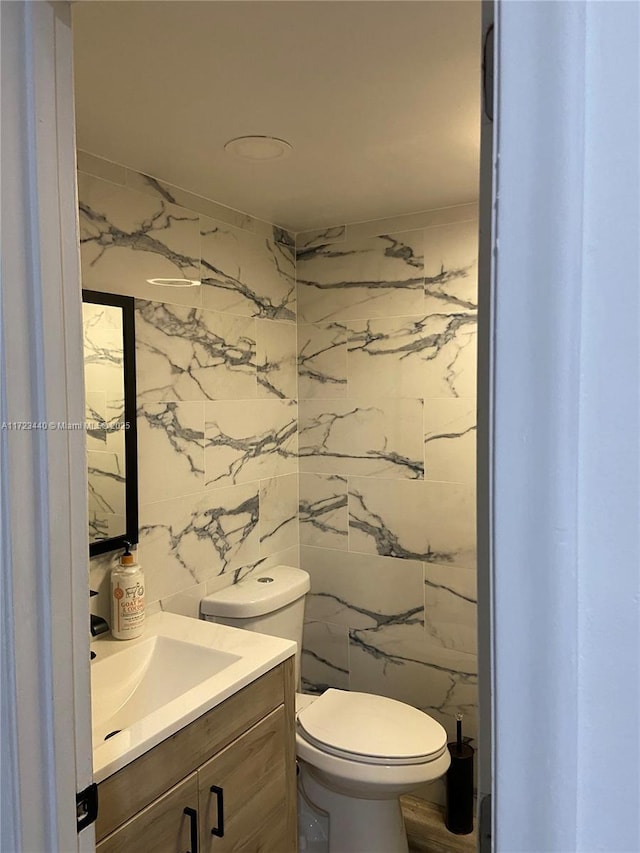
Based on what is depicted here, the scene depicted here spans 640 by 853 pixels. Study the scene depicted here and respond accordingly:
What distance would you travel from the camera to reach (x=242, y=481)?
2.37 meters

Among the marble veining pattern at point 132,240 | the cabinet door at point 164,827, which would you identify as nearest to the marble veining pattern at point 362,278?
the marble veining pattern at point 132,240

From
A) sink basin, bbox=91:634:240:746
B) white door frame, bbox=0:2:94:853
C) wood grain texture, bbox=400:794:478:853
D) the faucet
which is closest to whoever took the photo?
white door frame, bbox=0:2:94:853

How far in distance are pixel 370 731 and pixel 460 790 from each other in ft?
1.85

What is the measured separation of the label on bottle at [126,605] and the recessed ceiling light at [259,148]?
1213 mm

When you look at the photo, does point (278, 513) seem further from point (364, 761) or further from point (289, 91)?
point (289, 91)

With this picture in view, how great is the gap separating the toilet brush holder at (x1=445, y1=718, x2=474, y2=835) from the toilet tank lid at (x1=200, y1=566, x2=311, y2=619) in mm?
785

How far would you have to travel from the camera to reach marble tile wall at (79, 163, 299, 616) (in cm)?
189

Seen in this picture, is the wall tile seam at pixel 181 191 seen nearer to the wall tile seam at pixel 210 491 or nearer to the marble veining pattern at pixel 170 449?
the marble veining pattern at pixel 170 449

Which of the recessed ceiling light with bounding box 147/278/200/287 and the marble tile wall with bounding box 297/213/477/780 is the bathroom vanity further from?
the recessed ceiling light with bounding box 147/278/200/287

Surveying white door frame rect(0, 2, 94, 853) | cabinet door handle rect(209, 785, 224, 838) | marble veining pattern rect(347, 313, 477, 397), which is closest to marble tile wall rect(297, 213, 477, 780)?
marble veining pattern rect(347, 313, 477, 397)

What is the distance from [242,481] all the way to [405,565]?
2.30 ft

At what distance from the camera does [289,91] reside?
142 cm

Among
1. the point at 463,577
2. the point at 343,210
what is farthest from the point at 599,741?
the point at 343,210

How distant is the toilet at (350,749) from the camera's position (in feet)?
6.19
